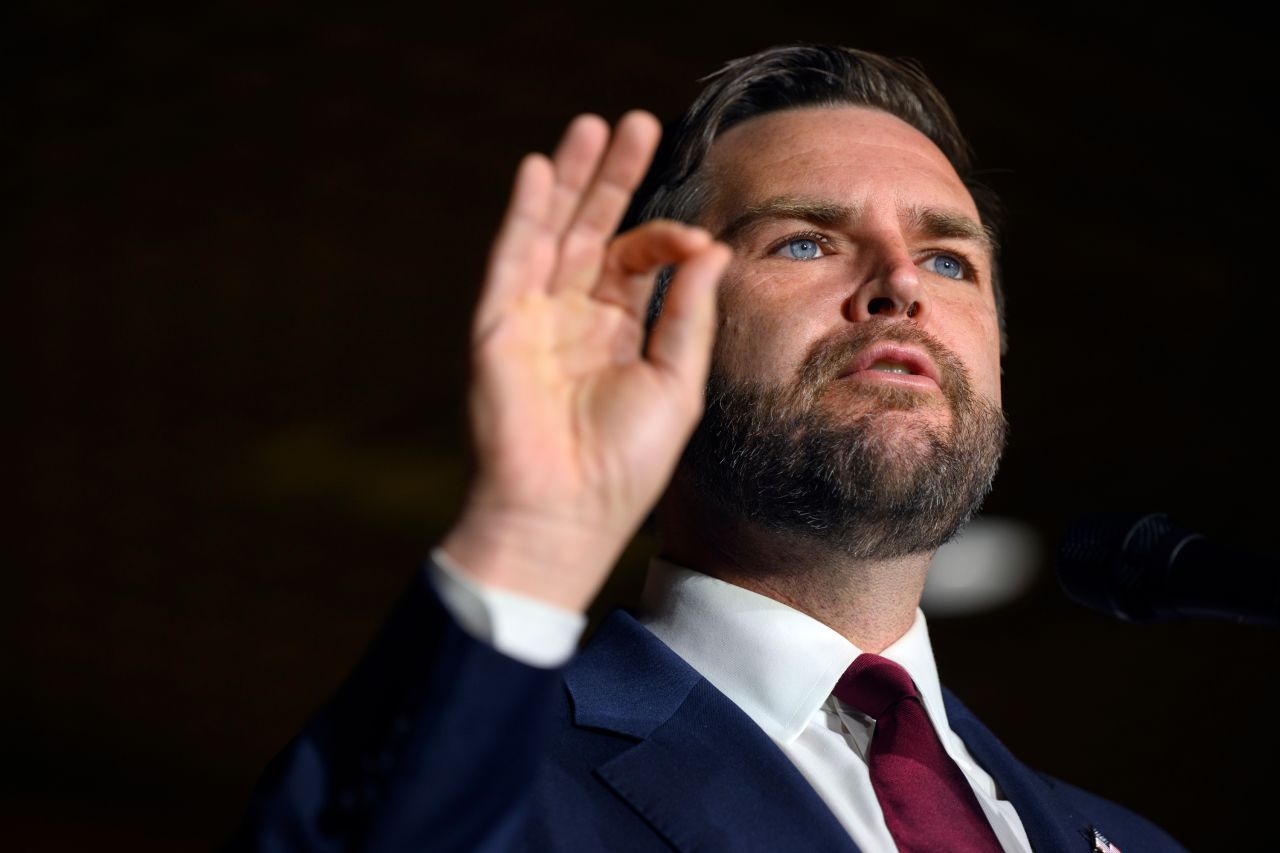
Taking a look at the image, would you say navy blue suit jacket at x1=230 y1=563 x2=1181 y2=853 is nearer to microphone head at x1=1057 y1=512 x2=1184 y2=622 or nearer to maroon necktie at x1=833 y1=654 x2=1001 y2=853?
maroon necktie at x1=833 y1=654 x2=1001 y2=853

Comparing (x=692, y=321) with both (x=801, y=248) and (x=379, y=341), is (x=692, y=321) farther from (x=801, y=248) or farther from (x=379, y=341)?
(x=379, y=341)

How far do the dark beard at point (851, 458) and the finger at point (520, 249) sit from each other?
0.44 m

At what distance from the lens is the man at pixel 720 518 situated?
0.95 m

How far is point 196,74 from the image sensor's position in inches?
144

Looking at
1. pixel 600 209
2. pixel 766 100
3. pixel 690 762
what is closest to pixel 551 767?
pixel 690 762

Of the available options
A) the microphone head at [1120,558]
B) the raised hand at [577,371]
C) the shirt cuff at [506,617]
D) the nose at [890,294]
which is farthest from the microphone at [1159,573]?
the shirt cuff at [506,617]

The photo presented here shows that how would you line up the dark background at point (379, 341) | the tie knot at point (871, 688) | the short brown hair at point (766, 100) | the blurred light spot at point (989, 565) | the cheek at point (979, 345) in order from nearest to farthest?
the tie knot at point (871, 688)
the cheek at point (979, 345)
the short brown hair at point (766, 100)
the dark background at point (379, 341)
the blurred light spot at point (989, 565)

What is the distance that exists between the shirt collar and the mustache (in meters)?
0.25

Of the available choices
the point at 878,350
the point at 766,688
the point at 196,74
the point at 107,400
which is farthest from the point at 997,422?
the point at 107,400

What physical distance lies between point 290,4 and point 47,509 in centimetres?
195

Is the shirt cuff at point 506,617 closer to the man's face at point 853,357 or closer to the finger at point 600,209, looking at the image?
the finger at point 600,209

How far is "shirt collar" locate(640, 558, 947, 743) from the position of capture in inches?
54.3

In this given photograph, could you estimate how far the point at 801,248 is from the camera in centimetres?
158

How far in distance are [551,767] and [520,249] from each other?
477mm
